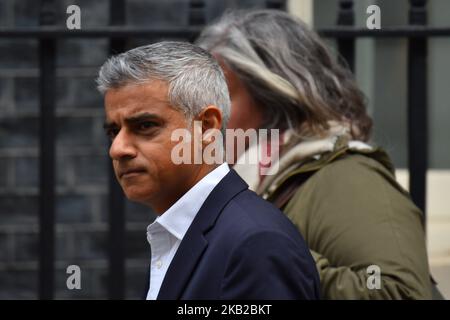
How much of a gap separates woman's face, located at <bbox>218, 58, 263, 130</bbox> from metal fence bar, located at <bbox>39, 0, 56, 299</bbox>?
64cm

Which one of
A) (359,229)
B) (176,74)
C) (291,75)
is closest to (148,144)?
(176,74)

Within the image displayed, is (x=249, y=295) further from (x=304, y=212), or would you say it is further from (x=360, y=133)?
(x=360, y=133)

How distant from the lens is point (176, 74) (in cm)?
232

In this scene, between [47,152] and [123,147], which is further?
[47,152]

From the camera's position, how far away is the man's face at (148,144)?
232 centimetres

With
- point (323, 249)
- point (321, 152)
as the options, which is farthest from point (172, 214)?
point (321, 152)

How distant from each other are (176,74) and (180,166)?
0.18 m

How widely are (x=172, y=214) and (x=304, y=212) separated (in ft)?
2.51

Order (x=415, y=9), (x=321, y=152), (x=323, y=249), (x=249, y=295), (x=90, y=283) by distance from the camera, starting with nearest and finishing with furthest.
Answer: (x=249, y=295) < (x=323, y=249) < (x=321, y=152) < (x=415, y=9) < (x=90, y=283)

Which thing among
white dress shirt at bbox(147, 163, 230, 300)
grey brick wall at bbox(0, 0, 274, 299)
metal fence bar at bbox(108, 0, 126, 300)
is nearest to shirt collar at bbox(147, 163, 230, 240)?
white dress shirt at bbox(147, 163, 230, 300)

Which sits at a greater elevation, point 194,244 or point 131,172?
point 131,172

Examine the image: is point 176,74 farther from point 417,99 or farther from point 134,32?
point 417,99

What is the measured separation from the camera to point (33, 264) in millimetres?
5547

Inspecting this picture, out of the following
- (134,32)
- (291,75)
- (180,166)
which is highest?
(134,32)
